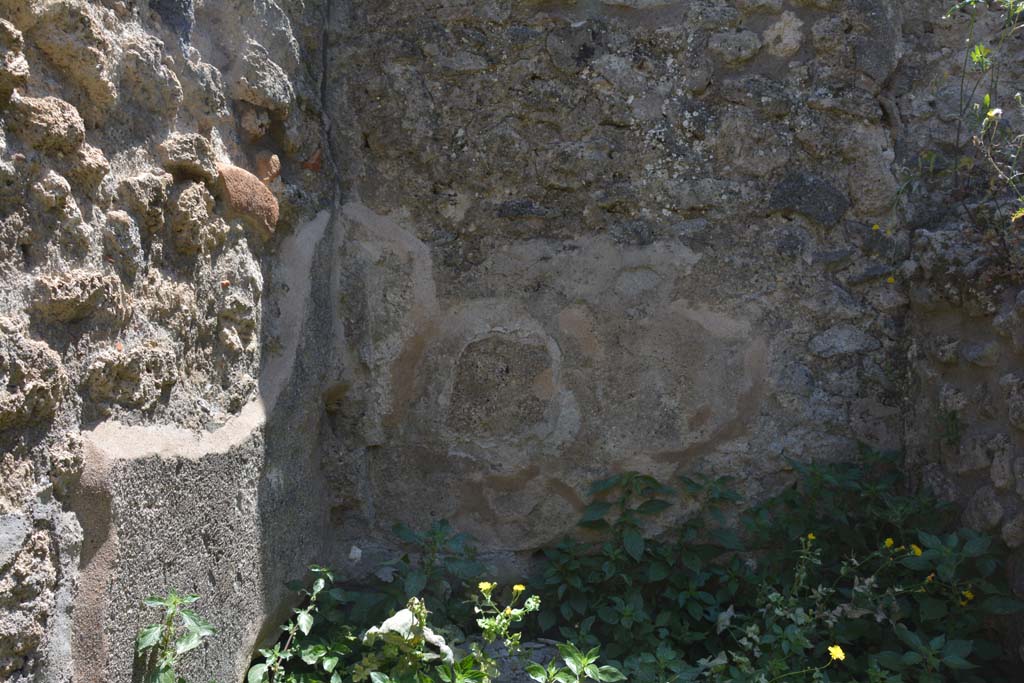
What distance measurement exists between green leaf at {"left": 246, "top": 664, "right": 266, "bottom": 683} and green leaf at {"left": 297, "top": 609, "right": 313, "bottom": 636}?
111 millimetres

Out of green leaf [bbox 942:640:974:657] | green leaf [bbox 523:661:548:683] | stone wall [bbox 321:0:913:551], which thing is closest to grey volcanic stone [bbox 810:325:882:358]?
stone wall [bbox 321:0:913:551]

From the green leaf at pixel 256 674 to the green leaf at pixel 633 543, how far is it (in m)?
0.90

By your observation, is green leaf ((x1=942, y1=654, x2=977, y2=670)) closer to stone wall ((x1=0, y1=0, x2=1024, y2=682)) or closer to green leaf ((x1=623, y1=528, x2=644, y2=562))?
stone wall ((x1=0, y1=0, x2=1024, y2=682))

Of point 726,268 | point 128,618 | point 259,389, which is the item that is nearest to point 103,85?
point 259,389

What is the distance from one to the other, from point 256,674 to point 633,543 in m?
0.94

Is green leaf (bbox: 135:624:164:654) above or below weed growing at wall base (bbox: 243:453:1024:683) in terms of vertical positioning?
above

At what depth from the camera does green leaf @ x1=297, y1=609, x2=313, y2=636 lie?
6.83 ft

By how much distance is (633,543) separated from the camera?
2350 millimetres

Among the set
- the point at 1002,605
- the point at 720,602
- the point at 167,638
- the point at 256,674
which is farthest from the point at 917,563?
the point at 167,638

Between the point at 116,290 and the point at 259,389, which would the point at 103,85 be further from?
the point at 259,389

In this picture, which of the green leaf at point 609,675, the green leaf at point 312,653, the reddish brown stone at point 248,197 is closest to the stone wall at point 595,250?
the reddish brown stone at point 248,197

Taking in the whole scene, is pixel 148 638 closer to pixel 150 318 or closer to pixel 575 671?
pixel 150 318

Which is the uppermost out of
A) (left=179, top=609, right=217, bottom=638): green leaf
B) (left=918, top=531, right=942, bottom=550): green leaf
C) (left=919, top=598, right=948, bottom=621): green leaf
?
(left=918, top=531, right=942, bottom=550): green leaf

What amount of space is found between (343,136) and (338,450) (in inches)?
33.2
